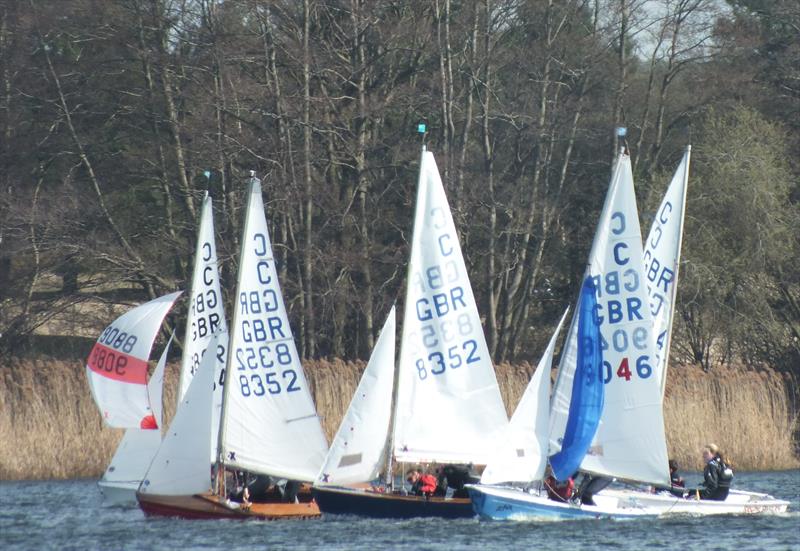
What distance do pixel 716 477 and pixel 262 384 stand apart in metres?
6.09

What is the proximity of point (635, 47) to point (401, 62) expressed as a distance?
5460mm

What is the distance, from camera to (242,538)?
2008cm

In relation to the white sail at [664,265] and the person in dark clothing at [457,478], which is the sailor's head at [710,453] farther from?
the person in dark clothing at [457,478]

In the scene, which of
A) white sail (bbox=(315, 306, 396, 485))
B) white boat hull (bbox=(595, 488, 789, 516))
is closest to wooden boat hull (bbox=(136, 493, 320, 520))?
white sail (bbox=(315, 306, 396, 485))

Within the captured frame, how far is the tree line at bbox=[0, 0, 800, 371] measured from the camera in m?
34.9

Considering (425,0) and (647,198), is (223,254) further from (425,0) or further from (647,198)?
(647,198)

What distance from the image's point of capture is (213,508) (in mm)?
21359

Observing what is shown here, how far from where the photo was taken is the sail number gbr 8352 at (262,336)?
2197 centimetres

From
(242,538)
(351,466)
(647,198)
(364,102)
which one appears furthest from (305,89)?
(242,538)

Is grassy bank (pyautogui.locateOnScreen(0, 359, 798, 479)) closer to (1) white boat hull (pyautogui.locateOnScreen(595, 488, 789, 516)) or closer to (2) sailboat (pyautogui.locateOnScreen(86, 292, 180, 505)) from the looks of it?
(2) sailboat (pyautogui.locateOnScreen(86, 292, 180, 505))

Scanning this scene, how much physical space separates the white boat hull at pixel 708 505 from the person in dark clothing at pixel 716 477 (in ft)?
0.50

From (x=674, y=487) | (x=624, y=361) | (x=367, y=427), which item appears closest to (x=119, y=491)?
(x=367, y=427)

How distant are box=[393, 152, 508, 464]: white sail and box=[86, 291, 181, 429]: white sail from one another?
132 inches

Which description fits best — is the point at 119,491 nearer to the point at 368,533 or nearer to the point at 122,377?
the point at 122,377
